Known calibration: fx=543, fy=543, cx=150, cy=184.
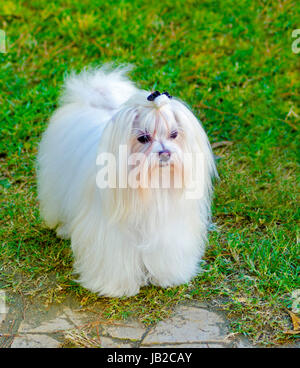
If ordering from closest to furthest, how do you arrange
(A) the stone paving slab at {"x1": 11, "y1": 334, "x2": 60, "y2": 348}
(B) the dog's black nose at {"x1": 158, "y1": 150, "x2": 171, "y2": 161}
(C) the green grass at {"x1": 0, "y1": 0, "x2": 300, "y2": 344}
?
(B) the dog's black nose at {"x1": 158, "y1": 150, "x2": 171, "y2": 161} → (A) the stone paving slab at {"x1": 11, "y1": 334, "x2": 60, "y2": 348} → (C) the green grass at {"x1": 0, "y1": 0, "x2": 300, "y2": 344}

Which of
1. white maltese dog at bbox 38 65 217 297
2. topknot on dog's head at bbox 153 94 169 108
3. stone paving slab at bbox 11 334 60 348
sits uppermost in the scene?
topknot on dog's head at bbox 153 94 169 108

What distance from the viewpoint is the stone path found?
283 cm

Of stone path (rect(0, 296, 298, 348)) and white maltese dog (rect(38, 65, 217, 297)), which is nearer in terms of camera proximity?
white maltese dog (rect(38, 65, 217, 297))

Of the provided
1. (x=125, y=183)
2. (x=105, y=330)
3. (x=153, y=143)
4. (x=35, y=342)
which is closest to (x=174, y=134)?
(x=153, y=143)

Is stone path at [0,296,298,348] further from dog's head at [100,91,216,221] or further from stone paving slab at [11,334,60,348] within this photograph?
dog's head at [100,91,216,221]

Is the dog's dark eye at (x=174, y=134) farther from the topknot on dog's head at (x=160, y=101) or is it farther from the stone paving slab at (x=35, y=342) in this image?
the stone paving slab at (x=35, y=342)

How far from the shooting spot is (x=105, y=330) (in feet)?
9.61

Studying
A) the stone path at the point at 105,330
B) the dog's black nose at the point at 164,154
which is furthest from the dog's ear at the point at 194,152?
the stone path at the point at 105,330

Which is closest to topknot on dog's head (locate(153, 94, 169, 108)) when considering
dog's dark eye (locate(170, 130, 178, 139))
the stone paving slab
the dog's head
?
the dog's head

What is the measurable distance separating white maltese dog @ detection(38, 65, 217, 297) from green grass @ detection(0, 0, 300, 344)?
21 cm

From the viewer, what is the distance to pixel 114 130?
8.59 ft

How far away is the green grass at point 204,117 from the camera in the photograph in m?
3.19

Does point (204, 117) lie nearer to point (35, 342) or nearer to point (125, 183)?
point (125, 183)

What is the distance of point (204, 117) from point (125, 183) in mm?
2398
